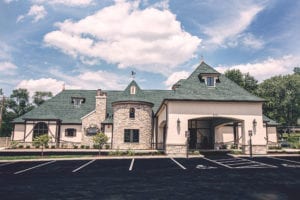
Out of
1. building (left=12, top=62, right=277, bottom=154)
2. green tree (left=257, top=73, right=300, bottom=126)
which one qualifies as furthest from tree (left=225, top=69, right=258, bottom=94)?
building (left=12, top=62, right=277, bottom=154)

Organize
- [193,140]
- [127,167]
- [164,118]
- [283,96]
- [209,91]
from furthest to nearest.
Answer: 1. [283,96]
2. [193,140]
3. [164,118]
4. [209,91]
5. [127,167]

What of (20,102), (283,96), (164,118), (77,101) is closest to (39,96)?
(20,102)

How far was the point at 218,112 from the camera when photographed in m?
20.7

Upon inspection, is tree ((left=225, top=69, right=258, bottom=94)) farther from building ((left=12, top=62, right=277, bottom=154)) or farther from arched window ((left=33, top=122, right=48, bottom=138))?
arched window ((left=33, top=122, right=48, bottom=138))

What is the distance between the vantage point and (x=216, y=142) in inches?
1000

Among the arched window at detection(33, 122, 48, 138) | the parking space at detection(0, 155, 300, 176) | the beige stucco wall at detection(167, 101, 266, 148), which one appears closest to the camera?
the parking space at detection(0, 155, 300, 176)

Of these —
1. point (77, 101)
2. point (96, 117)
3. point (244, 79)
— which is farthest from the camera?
point (244, 79)

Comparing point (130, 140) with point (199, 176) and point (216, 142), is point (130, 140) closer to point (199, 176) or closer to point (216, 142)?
point (216, 142)

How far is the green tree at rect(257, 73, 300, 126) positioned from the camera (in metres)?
52.8

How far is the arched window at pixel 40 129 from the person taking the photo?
29.3 metres

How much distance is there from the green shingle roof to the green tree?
33173 millimetres

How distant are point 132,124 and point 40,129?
521 inches

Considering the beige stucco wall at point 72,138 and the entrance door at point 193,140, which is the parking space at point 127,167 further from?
the beige stucco wall at point 72,138

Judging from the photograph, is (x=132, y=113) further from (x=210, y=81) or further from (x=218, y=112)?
(x=218, y=112)
